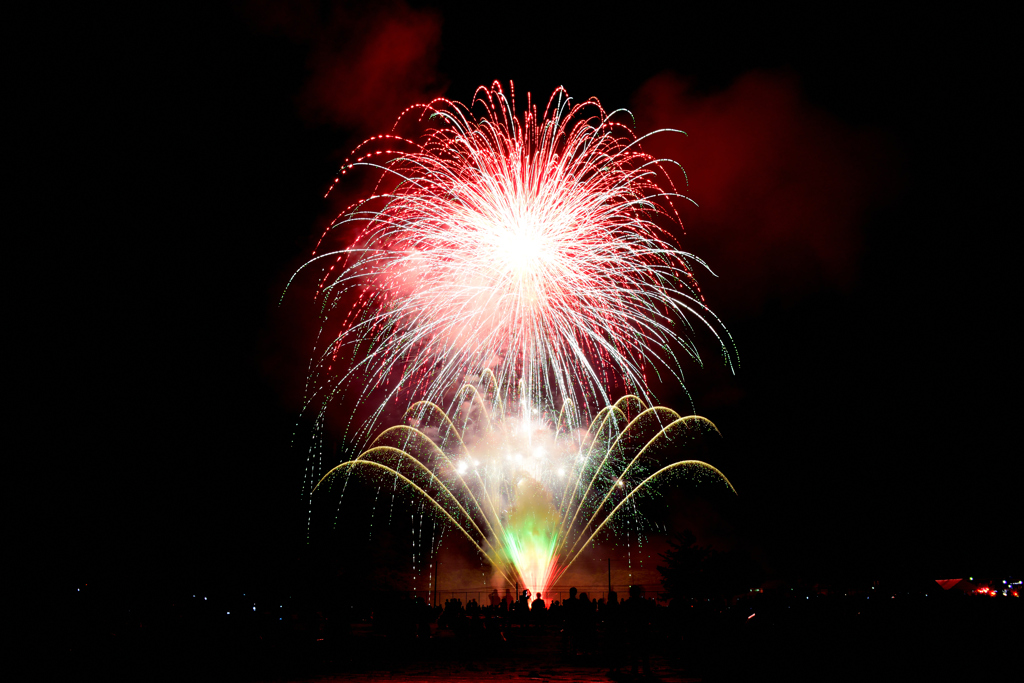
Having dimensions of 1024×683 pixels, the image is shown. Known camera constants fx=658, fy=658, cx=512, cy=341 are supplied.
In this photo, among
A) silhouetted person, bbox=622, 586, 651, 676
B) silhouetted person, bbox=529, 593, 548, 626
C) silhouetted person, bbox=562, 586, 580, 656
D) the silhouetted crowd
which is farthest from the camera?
silhouetted person, bbox=529, 593, 548, 626

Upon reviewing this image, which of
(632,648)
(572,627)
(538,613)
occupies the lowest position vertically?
(632,648)

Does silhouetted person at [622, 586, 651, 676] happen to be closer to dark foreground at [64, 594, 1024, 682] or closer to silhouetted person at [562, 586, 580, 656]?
dark foreground at [64, 594, 1024, 682]

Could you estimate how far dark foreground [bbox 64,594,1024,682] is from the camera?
10.2 meters

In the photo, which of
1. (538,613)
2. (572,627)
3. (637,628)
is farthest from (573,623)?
(538,613)

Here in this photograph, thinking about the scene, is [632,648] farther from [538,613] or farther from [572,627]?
[538,613]

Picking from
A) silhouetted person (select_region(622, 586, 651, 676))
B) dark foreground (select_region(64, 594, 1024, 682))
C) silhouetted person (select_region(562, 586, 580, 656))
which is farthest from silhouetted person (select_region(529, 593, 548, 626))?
silhouetted person (select_region(622, 586, 651, 676))

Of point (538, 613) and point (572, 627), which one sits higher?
point (538, 613)

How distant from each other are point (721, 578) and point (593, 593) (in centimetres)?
818

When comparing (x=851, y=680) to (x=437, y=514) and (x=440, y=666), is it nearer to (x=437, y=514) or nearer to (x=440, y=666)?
(x=440, y=666)

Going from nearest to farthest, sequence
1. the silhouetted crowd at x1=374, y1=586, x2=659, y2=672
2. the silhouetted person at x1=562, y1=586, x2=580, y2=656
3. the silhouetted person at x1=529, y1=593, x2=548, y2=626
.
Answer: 1. the silhouetted crowd at x1=374, y1=586, x2=659, y2=672
2. the silhouetted person at x1=562, y1=586, x2=580, y2=656
3. the silhouetted person at x1=529, y1=593, x2=548, y2=626

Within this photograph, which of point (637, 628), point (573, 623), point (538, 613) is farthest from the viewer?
point (538, 613)

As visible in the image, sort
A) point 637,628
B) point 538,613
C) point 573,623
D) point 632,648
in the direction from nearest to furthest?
1. point 637,628
2. point 632,648
3. point 573,623
4. point 538,613

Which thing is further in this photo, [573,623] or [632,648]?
[573,623]

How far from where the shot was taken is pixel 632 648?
A: 419 inches
